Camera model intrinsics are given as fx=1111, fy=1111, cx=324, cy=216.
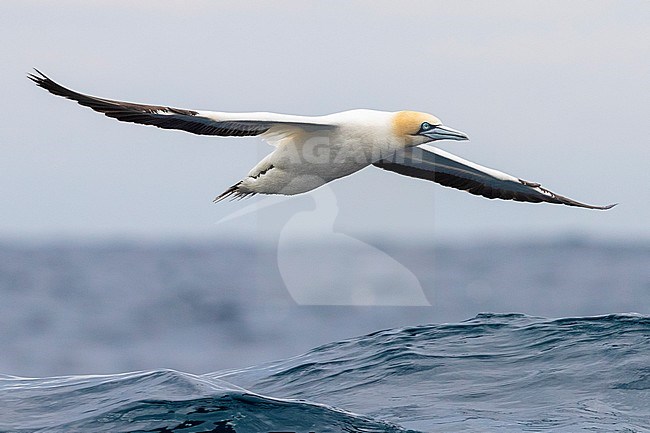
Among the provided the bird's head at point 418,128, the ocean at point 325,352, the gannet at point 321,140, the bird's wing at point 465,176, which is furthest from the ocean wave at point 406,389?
the bird's head at point 418,128

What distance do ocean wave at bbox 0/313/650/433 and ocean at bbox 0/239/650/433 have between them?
2cm

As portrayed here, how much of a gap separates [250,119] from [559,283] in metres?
43.7

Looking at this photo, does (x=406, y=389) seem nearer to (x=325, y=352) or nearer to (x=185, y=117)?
(x=325, y=352)

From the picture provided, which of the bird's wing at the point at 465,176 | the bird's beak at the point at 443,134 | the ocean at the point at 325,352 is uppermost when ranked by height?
the bird's beak at the point at 443,134

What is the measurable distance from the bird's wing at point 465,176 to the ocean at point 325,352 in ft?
5.21

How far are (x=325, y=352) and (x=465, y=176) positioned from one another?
3025 mm

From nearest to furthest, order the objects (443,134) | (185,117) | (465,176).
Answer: (185,117)
(443,134)
(465,176)

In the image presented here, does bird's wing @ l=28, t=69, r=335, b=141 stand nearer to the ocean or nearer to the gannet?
the gannet

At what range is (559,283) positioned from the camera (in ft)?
173

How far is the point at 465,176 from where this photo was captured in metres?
14.2

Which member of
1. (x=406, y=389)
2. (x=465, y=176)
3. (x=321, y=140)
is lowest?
(x=406, y=389)

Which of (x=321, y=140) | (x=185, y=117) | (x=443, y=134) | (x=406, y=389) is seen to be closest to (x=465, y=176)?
(x=443, y=134)

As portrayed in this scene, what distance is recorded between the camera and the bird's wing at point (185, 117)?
10477mm

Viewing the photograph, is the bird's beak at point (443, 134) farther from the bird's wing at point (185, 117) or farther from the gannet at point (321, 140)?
the bird's wing at point (185, 117)
